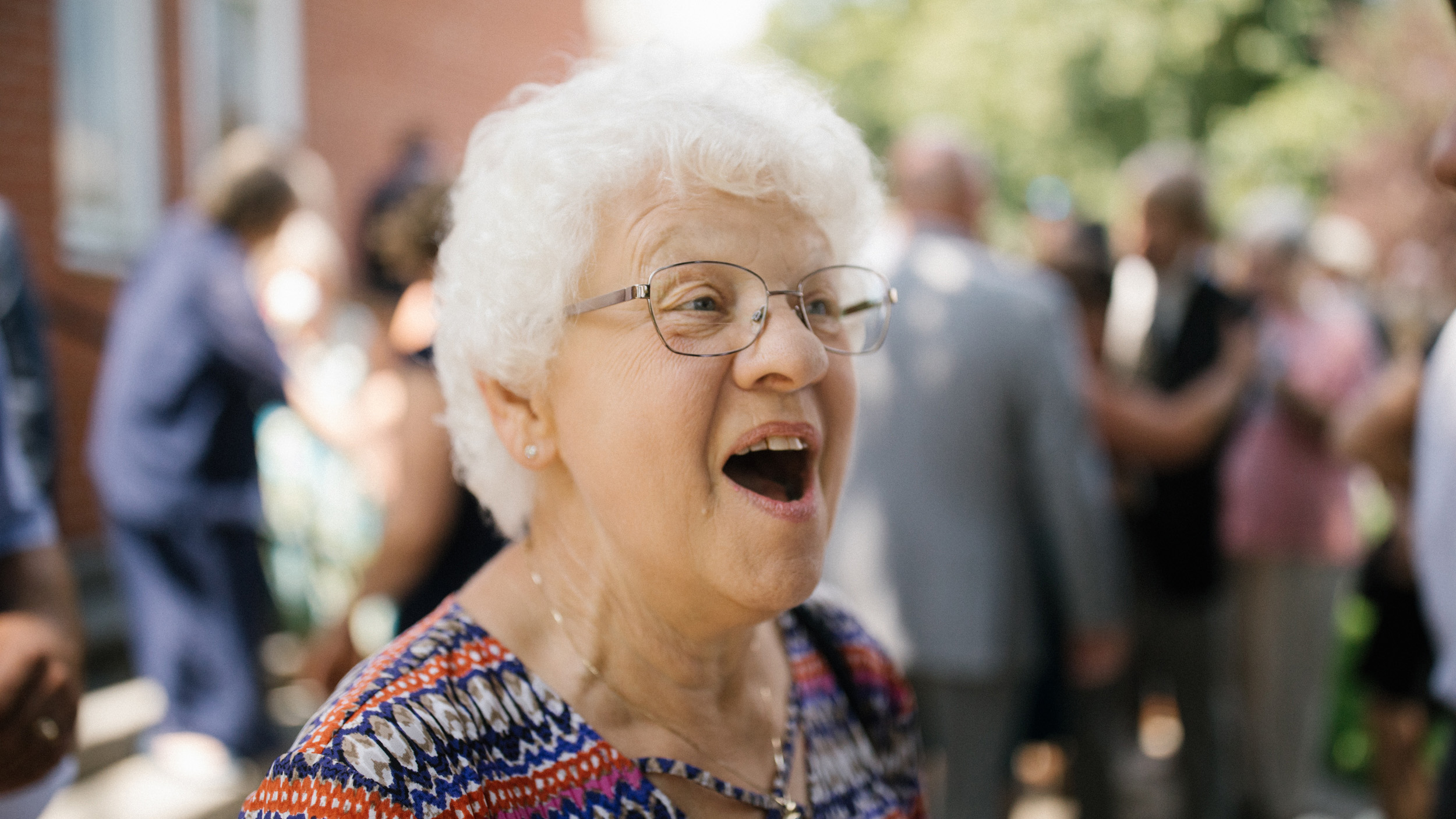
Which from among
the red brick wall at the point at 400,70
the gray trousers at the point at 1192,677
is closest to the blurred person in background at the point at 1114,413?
the gray trousers at the point at 1192,677

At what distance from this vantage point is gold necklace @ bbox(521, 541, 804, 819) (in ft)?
4.64

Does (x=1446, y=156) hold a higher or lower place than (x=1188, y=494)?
higher

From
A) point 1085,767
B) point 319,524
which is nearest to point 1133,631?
point 1085,767

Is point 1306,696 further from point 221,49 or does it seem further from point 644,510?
point 221,49

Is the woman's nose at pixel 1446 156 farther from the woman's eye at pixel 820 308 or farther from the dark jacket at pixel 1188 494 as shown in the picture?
the dark jacket at pixel 1188 494

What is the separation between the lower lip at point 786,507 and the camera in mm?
1294

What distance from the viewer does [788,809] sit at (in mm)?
1455

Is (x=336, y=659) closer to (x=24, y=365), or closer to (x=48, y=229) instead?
(x=24, y=365)

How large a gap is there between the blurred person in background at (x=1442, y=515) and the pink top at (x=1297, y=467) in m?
2.03

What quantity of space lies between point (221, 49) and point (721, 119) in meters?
6.96

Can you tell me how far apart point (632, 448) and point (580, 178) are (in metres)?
0.36

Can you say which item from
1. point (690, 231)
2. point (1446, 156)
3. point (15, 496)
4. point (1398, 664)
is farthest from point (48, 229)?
point (1398, 664)

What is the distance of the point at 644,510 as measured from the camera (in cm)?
130

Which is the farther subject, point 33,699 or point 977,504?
point 977,504
